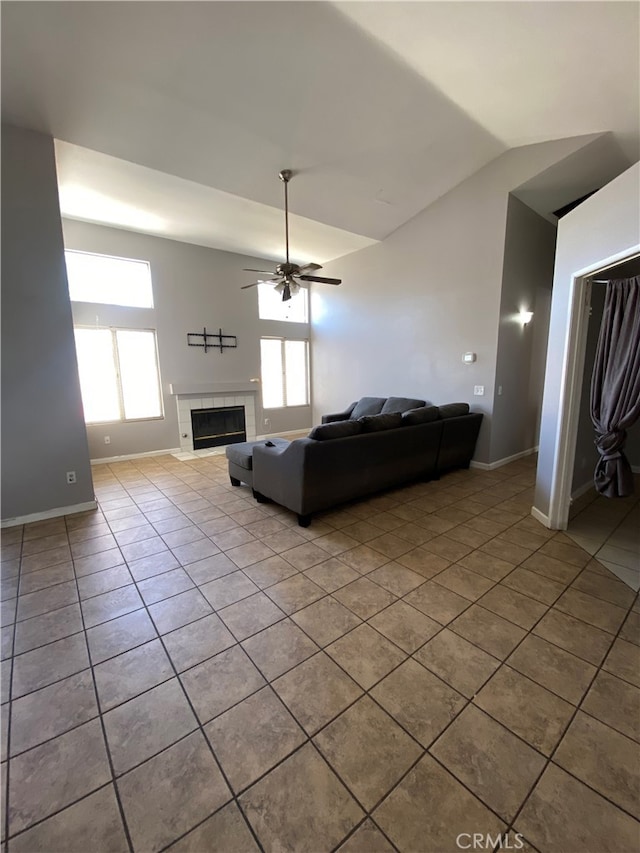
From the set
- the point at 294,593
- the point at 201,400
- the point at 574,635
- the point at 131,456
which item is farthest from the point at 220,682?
the point at 201,400

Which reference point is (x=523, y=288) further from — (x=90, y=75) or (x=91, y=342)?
(x=91, y=342)

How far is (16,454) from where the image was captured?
3.12 meters

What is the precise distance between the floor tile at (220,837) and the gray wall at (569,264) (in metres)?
2.99

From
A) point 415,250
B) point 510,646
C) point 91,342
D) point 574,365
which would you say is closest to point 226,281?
point 91,342

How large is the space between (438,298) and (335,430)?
3109 mm

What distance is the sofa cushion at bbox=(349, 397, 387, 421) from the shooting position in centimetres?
562

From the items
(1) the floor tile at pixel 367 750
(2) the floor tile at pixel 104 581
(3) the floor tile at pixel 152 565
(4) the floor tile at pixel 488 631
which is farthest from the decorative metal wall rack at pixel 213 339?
(1) the floor tile at pixel 367 750

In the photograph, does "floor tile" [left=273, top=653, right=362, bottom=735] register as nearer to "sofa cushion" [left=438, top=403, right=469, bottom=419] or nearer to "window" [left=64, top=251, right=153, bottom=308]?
"sofa cushion" [left=438, top=403, right=469, bottom=419]

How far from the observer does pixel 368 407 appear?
5.75m

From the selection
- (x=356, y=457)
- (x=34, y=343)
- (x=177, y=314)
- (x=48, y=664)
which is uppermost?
(x=177, y=314)

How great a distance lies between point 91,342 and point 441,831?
6.07 metres

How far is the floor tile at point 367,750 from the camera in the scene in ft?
3.97

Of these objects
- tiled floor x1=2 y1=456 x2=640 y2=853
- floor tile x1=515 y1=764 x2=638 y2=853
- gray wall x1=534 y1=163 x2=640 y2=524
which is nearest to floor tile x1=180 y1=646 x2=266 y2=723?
tiled floor x1=2 y1=456 x2=640 y2=853

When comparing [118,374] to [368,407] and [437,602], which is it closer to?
[368,407]
